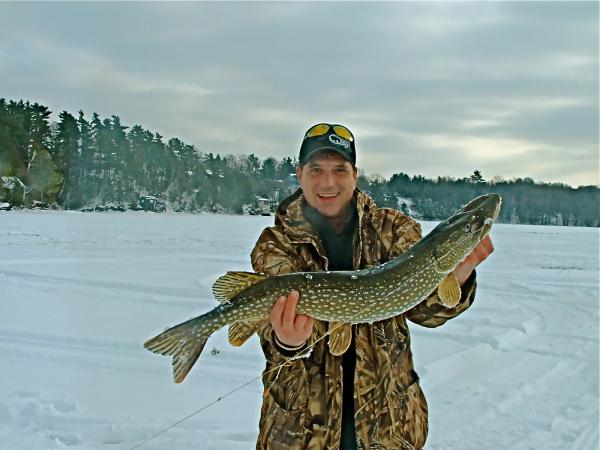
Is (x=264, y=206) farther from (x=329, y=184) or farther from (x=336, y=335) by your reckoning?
(x=336, y=335)

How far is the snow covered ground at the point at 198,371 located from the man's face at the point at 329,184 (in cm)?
235

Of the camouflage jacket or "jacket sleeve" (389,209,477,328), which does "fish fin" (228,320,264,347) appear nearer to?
the camouflage jacket

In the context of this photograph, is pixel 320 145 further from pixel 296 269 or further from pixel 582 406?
pixel 582 406

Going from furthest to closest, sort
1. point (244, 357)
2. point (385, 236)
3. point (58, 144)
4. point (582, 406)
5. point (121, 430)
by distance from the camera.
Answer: point (58, 144) → point (244, 357) → point (582, 406) → point (121, 430) → point (385, 236)

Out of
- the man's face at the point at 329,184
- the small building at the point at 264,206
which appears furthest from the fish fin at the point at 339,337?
the small building at the point at 264,206

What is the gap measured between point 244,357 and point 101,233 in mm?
16565

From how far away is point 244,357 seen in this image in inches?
229

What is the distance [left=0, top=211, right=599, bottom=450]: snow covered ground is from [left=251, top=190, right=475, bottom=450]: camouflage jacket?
1.93 metres

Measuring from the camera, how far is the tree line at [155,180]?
38938mm

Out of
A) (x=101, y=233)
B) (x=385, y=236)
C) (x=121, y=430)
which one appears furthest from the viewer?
(x=101, y=233)

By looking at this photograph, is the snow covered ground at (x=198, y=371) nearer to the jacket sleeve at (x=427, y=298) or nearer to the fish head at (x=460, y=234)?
the jacket sleeve at (x=427, y=298)

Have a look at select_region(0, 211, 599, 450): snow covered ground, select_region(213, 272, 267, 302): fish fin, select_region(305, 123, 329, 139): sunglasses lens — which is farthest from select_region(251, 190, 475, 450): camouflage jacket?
select_region(0, 211, 599, 450): snow covered ground

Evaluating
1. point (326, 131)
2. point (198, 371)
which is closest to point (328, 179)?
point (326, 131)

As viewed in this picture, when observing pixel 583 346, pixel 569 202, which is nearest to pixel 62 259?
pixel 583 346
